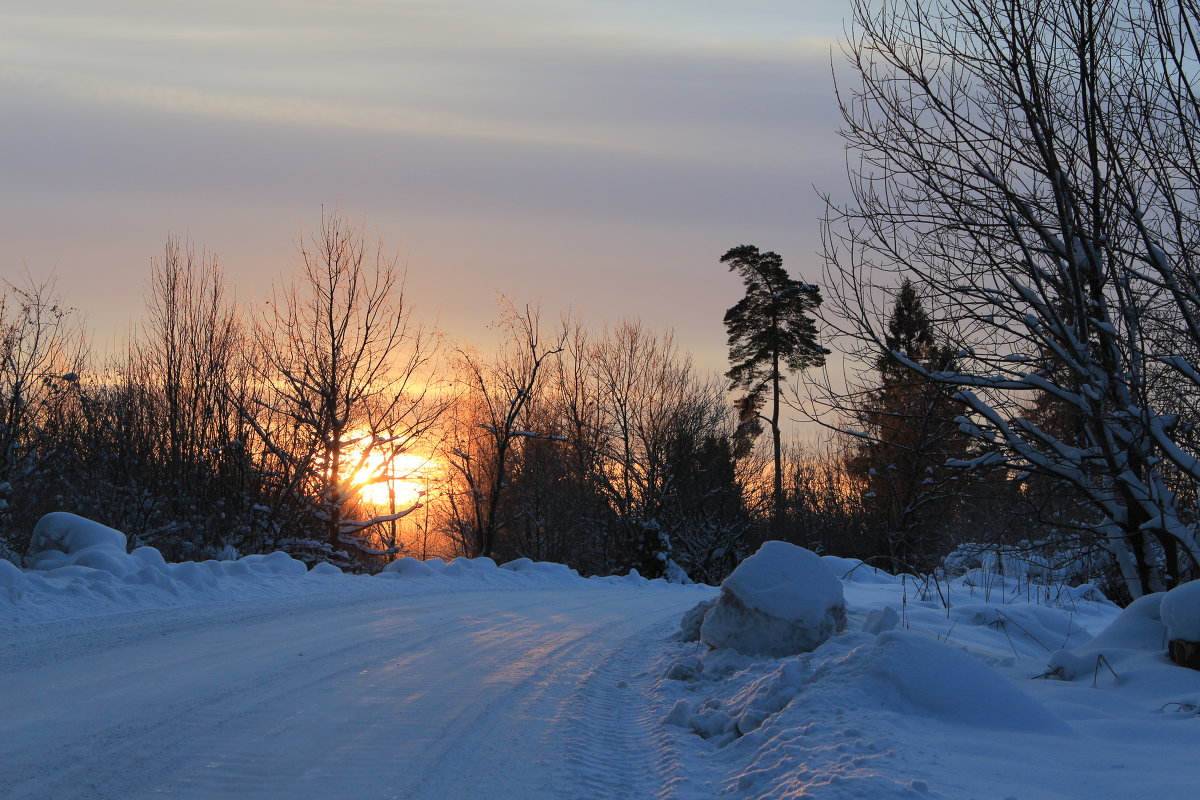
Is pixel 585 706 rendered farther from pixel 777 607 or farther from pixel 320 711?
pixel 777 607

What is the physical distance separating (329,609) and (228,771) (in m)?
7.04

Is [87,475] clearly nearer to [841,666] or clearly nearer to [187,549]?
[187,549]

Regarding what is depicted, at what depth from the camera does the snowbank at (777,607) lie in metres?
8.01

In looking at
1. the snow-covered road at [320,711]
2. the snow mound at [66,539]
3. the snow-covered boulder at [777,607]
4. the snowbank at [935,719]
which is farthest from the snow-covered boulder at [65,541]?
the snowbank at [935,719]

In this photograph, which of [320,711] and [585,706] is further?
[585,706]

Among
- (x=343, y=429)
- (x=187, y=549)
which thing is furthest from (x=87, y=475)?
(x=343, y=429)

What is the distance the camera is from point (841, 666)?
625 cm

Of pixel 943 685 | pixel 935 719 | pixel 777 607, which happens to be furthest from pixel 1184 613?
pixel 777 607

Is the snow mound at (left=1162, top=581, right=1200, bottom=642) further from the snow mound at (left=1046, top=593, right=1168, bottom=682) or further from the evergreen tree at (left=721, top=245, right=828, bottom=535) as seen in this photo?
the evergreen tree at (left=721, top=245, right=828, bottom=535)

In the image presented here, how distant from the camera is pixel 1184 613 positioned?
6145 millimetres

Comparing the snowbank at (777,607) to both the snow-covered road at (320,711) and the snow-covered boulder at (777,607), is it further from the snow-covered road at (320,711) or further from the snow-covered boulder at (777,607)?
the snow-covered road at (320,711)

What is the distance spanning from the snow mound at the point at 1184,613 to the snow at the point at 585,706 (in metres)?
0.02

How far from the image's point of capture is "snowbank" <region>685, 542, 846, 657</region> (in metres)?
8.01

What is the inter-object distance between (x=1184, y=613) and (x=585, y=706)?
4034mm
